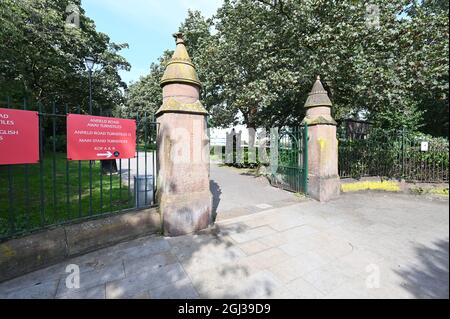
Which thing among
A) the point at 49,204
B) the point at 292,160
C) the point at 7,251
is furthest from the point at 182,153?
the point at 292,160

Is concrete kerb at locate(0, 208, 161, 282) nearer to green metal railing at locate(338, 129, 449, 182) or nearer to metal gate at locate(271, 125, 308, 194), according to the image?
metal gate at locate(271, 125, 308, 194)

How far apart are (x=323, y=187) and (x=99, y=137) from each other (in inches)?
223

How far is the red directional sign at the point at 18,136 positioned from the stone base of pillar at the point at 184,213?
7.15 ft

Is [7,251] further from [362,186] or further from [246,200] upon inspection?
[362,186]

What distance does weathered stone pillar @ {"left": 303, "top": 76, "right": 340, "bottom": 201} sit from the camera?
265 inches

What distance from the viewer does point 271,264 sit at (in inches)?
135

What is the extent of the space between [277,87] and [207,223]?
662 centimetres

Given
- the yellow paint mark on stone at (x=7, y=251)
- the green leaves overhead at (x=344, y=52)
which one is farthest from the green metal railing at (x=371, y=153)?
the yellow paint mark on stone at (x=7, y=251)

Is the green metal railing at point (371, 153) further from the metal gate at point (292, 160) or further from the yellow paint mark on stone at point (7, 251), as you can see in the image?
the yellow paint mark on stone at point (7, 251)

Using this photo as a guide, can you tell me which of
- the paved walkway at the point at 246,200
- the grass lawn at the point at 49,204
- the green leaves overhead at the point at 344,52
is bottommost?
the paved walkway at the point at 246,200

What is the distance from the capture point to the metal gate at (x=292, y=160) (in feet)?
23.9
